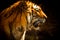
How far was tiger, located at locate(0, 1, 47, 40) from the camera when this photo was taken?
8.50 ft

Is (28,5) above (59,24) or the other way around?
above

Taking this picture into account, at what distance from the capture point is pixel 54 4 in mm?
4051

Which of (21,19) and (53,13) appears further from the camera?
(53,13)

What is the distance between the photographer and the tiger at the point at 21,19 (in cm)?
259

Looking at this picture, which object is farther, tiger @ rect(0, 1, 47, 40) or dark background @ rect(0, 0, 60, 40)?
dark background @ rect(0, 0, 60, 40)

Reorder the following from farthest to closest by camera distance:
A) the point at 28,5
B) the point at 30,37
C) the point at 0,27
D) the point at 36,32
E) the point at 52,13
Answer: the point at 52,13 → the point at 36,32 → the point at 30,37 → the point at 0,27 → the point at 28,5

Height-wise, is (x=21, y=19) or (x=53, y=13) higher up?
(x=53, y=13)

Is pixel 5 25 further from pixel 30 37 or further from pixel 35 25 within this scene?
pixel 30 37

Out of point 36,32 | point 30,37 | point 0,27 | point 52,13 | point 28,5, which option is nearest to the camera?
point 28,5

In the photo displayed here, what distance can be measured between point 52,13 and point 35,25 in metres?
1.42

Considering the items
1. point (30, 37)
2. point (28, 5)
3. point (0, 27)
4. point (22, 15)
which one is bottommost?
point (30, 37)

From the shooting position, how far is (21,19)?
8.66 feet

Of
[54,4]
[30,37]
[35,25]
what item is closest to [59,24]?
[54,4]

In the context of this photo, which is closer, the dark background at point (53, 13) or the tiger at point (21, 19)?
the tiger at point (21, 19)
